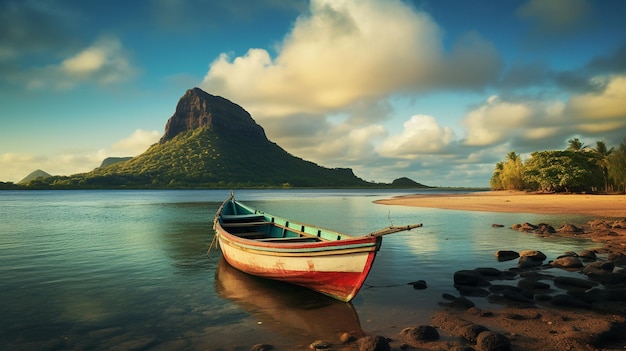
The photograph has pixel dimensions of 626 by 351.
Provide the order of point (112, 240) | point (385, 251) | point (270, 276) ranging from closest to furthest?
point (270, 276)
point (385, 251)
point (112, 240)

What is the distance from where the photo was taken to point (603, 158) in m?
77.8

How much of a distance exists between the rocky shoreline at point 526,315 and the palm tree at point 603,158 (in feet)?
252

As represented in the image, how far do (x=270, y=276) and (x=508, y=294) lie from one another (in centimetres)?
785

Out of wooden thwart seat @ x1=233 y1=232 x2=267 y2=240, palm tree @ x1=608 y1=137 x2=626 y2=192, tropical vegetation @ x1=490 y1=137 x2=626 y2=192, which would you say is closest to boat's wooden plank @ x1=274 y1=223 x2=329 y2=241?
wooden thwart seat @ x1=233 y1=232 x2=267 y2=240

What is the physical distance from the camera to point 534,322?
30.7 feet

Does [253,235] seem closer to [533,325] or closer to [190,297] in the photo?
[190,297]

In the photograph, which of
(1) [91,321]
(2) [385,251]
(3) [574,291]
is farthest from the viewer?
(2) [385,251]

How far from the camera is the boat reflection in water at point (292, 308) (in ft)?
31.2

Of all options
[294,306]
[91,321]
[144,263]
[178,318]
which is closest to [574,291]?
[294,306]

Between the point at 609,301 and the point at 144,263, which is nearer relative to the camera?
the point at 609,301

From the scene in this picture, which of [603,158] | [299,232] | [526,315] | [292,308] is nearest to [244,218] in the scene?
[299,232]

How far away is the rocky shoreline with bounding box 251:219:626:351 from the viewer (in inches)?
318

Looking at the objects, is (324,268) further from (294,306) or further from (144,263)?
(144,263)

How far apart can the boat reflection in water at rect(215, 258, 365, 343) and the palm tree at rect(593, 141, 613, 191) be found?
86.3m
